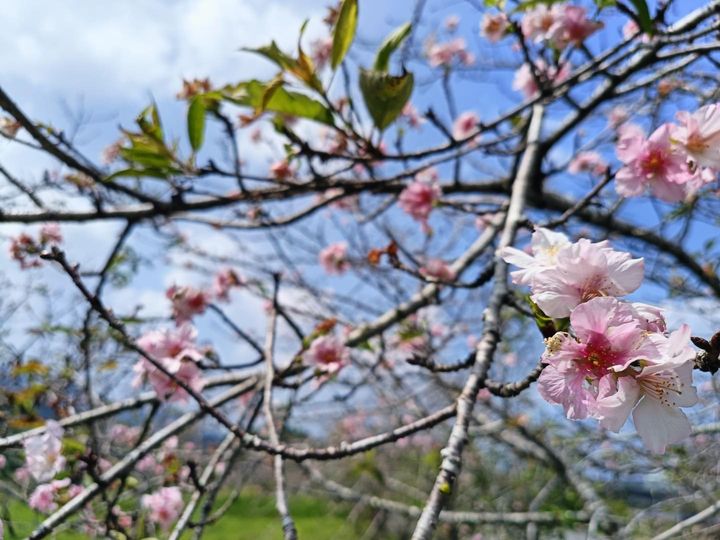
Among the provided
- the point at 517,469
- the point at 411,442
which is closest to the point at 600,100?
the point at 517,469

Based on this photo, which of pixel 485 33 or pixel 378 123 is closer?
pixel 378 123

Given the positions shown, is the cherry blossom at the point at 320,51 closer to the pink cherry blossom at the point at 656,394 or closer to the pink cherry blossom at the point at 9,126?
the pink cherry blossom at the point at 9,126

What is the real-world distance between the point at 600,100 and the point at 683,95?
3.05ft

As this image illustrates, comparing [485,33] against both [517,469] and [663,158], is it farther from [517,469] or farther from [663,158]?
[517,469]

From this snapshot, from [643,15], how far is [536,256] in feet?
2.17

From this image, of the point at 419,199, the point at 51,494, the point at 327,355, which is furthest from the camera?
the point at 419,199

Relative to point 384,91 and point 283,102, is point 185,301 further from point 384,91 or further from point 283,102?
point 384,91

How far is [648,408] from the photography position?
634 millimetres

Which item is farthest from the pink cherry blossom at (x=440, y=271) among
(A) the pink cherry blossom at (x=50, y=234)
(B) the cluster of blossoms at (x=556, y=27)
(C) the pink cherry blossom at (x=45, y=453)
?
(A) the pink cherry blossom at (x=50, y=234)

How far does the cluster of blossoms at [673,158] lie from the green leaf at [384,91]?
1.52ft

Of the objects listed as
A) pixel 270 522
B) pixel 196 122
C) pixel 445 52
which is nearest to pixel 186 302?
pixel 196 122

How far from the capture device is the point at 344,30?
1.15 meters

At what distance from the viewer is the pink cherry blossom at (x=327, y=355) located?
58.8 inches

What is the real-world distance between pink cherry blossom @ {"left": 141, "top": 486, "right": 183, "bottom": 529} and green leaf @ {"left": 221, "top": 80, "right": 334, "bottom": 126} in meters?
1.24
